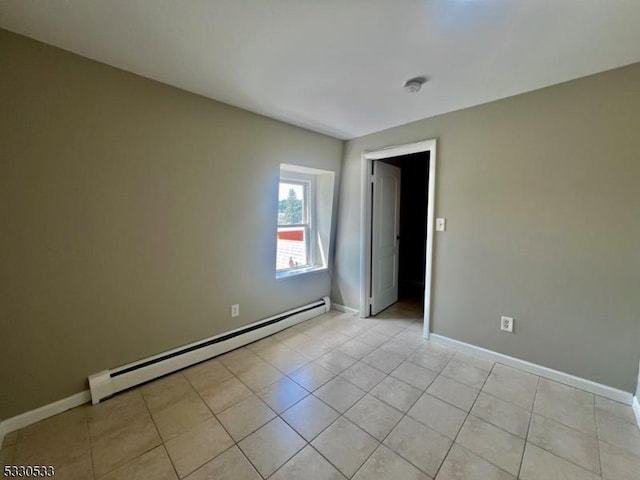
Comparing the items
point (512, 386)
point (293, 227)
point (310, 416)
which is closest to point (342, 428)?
point (310, 416)

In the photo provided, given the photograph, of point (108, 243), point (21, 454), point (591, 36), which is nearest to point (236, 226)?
point (108, 243)

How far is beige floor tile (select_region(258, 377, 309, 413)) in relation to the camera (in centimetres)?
185

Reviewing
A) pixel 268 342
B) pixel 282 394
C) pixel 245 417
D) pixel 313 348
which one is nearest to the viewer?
pixel 245 417

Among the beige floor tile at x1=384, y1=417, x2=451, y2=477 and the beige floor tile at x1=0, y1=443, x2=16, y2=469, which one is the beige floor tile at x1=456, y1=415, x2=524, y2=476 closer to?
the beige floor tile at x1=384, y1=417, x2=451, y2=477

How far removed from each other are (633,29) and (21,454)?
4.05 m

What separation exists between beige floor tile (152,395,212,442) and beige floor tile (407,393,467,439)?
1.42 metres

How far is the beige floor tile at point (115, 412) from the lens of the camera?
1.65m

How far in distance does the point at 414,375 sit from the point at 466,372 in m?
0.46

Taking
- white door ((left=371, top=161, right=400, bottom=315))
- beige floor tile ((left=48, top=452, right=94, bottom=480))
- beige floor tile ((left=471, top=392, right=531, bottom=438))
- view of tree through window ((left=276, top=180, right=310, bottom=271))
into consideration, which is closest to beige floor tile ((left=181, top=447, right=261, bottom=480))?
beige floor tile ((left=48, top=452, right=94, bottom=480))

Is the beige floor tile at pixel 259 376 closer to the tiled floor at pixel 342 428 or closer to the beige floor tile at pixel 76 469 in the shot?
the tiled floor at pixel 342 428

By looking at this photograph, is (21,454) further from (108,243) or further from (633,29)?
(633,29)

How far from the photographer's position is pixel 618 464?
55.7 inches

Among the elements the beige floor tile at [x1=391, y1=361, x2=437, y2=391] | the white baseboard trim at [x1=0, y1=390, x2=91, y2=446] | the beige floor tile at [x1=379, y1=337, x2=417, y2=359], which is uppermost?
the white baseboard trim at [x1=0, y1=390, x2=91, y2=446]

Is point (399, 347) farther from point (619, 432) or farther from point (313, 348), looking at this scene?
point (619, 432)
